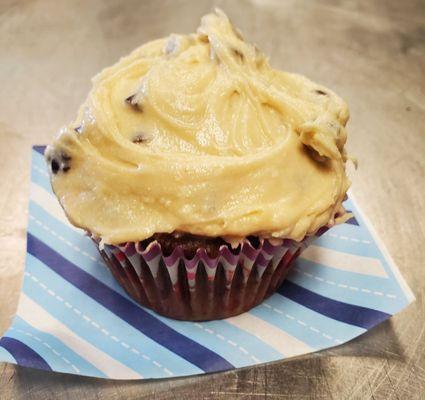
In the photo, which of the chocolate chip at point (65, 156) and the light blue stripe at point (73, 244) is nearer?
the chocolate chip at point (65, 156)

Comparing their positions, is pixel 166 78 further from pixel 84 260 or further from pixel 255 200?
pixel 84 260

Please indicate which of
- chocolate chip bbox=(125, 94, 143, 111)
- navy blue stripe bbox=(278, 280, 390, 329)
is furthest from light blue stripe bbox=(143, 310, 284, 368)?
chocolate chip bbox=(125, 94, 143, 111)

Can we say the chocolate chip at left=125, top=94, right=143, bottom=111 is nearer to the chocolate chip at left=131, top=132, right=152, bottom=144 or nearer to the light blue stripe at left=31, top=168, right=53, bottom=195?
the chocolate chip at left=131, top=132, right=152, bottom=144

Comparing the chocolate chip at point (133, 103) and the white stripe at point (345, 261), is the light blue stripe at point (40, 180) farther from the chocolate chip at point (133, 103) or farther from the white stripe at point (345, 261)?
the white stripe at point (345, 261)

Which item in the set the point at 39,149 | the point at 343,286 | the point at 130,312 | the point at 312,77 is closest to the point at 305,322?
the point at 343,286

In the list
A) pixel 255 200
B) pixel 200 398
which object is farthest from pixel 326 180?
pixel 200 398

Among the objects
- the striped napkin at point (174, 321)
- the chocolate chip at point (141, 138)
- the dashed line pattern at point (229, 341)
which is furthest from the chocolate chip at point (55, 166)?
the dashed line pattern at point (229, 341)
